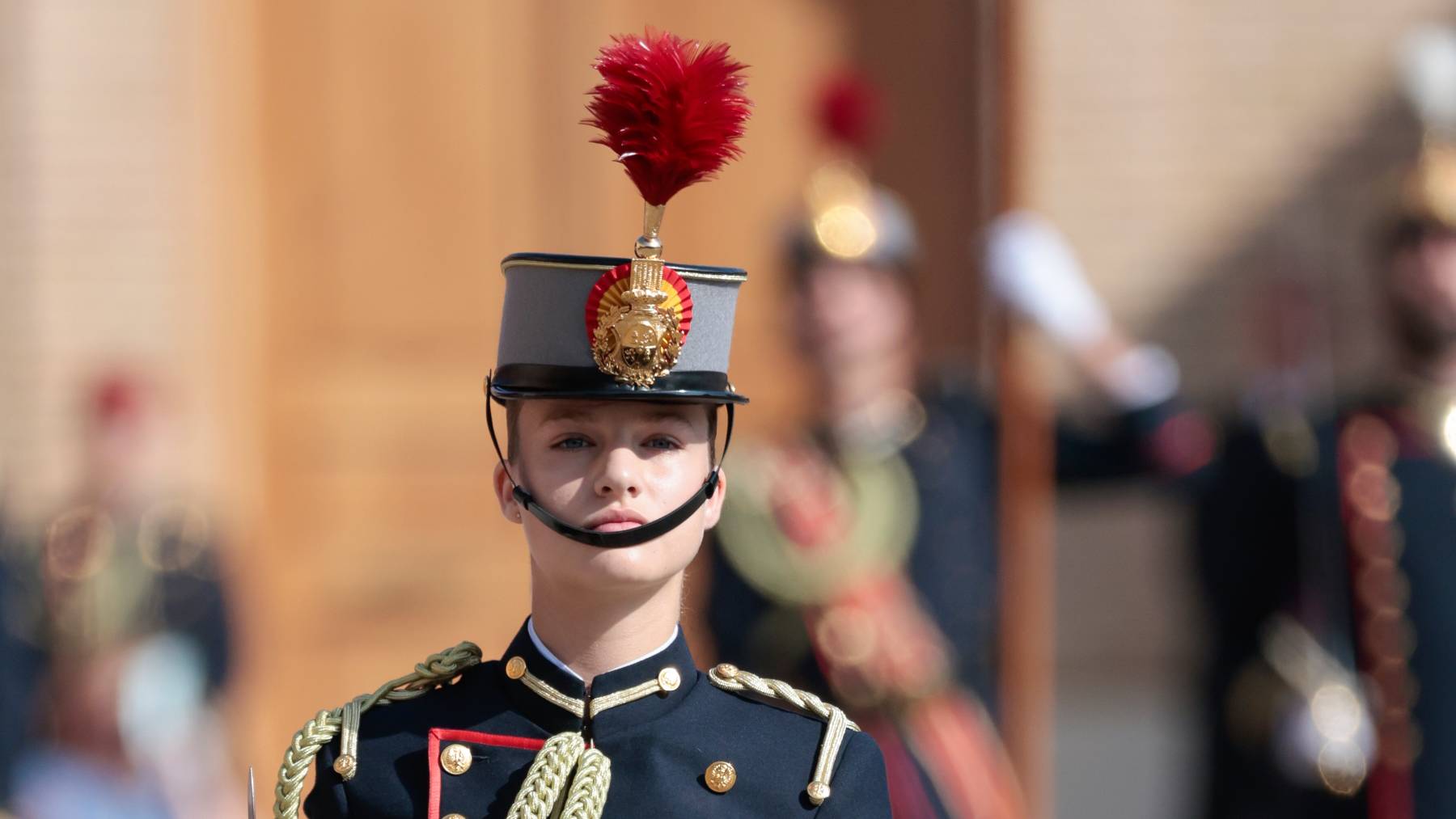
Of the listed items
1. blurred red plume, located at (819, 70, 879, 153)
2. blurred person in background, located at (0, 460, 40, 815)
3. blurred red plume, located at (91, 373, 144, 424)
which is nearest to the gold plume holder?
blurred red plume, located at (819, 70, 879, 153)

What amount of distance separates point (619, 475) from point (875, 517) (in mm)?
2554

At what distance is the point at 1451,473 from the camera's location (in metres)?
4.95

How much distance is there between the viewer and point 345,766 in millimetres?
2359

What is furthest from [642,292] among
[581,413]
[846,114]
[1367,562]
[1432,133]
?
[1432,133]

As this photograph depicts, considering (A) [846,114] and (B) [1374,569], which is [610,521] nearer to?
(A) [846,114]

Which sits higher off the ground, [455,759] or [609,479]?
[609,479]

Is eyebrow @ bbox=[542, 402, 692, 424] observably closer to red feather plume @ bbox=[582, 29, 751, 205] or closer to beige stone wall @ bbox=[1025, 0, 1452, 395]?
red feather plume @ bbox=[582, 29, 751, 205]

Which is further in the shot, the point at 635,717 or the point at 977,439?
the point at 977,439

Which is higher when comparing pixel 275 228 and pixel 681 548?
pixel 275 228

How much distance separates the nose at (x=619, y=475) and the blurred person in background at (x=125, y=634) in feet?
11.7

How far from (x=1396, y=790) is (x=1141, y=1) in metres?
2.60

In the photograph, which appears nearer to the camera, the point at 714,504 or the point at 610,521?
the point at 610,521

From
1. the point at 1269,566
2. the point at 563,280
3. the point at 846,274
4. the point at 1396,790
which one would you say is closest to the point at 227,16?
the point at 846,274

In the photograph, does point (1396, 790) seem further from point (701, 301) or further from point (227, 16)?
point (227, 16)
